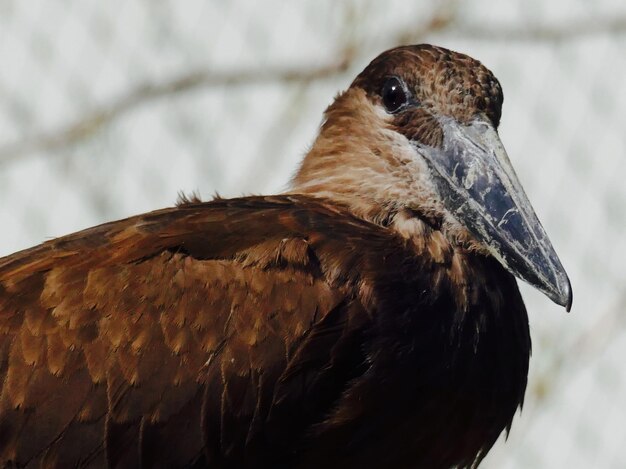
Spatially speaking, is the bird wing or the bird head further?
the bird head

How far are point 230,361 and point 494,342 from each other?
0.59 m

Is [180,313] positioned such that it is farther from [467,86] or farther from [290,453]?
[467,86]

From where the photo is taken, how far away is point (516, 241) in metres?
2.98

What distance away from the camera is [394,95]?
129 inches

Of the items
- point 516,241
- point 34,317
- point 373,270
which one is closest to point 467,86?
point 516,241

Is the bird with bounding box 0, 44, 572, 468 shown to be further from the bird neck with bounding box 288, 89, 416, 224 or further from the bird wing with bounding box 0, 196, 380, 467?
the bird neck with bounding box 288, 89, 416, 224

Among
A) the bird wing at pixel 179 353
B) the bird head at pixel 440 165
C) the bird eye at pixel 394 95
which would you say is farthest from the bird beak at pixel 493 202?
the bird wing at pixel 179 353

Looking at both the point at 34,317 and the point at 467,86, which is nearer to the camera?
the point at 34,317

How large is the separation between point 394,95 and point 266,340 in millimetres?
873

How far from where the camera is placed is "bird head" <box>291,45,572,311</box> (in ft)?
9.85

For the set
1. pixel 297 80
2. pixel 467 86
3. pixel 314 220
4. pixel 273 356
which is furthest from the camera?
pixel 297 80

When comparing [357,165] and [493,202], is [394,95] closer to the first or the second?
[357,165]

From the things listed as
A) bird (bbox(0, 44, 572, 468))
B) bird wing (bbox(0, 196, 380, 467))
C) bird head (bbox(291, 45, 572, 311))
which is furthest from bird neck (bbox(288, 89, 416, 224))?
bird wing (bbox(0, 196, 380, 467))

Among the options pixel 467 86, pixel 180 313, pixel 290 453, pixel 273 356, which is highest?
pixel 467 86
